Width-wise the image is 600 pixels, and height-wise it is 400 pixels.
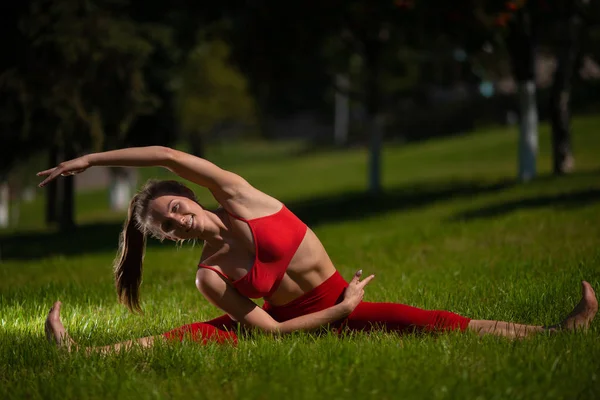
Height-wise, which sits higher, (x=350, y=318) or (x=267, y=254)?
(x=267, y=254)

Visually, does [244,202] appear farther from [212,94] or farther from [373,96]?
[212,94]

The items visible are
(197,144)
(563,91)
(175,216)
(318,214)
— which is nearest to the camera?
(175,216)

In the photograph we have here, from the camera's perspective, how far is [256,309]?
552 centimetres

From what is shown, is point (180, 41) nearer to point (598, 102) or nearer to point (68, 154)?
point (68, 154)

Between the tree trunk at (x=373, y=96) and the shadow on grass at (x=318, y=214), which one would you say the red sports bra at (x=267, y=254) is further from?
the tree trunk at (x=373, y=96)

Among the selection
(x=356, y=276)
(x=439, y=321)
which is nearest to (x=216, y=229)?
(x=356, y=276)

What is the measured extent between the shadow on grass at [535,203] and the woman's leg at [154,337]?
29.9 feet

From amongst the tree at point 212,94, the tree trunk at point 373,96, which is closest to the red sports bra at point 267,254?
the tree trunk at point 373,96

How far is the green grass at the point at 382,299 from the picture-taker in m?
4.47

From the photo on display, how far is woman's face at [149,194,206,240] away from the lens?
206 inches

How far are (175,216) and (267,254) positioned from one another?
596 millimetres

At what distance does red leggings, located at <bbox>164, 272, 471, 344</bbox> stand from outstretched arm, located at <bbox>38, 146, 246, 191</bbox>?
0.87 meters

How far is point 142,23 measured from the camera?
1886 centimetres

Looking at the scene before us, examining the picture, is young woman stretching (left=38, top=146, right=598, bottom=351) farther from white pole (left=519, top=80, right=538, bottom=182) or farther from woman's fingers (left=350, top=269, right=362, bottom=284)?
white pole (left=519, top=80, right=538, bottom=182)
